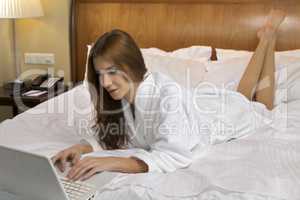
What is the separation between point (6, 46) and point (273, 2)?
1.97 meters

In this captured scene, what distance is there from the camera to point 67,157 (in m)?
1.55

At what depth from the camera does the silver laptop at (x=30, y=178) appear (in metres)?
1.07

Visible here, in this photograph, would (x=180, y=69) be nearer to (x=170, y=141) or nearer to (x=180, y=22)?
(x=180, y=22)

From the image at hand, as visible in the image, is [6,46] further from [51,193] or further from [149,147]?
[51,193]

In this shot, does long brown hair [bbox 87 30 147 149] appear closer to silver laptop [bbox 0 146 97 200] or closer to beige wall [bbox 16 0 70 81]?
silver laptop [bbox 0 146 97 200]

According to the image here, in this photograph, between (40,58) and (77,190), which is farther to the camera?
(40,58)

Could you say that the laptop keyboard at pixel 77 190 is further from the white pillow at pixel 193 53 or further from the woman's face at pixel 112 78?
the white pillow at pixel 193 53

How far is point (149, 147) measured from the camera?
170 cm

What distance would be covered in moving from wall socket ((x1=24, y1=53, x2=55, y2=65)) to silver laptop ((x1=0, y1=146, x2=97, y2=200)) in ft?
6.65

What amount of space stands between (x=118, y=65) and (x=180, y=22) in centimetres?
139

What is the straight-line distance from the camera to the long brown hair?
1.53 metres

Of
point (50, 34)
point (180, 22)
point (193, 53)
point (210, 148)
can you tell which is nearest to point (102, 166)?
point (210, 148)

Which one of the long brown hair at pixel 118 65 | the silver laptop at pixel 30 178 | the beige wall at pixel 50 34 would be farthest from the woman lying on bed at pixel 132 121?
the beige wall at pixel 50 34

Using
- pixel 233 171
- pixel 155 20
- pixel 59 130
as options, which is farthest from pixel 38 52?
pixel 233 171
